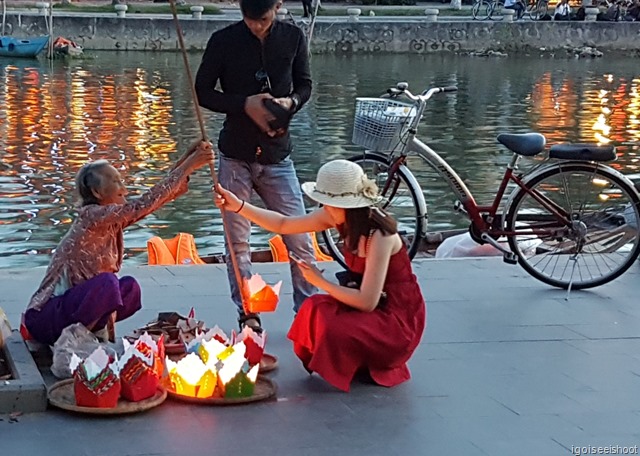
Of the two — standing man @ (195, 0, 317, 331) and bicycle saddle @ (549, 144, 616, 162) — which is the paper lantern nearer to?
standing man @ (195, 0, 317, 331)

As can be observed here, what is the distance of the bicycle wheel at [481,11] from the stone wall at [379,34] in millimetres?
1984

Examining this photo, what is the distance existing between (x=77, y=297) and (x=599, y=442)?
2317 millimetres

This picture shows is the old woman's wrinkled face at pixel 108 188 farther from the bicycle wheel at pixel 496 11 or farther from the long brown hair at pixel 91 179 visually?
the bicycle wheel at pixel 496 11

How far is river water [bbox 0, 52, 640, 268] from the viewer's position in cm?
1140

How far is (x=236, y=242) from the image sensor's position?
5773 millimetres

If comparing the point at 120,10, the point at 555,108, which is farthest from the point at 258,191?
the point at 120,10

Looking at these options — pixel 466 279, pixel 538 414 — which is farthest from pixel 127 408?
pixel 466 279

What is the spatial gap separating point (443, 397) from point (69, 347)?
165 centimetres

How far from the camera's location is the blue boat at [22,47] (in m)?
28.8

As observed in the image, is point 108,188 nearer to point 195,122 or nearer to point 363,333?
point 363,333

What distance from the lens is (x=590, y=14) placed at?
38781mm

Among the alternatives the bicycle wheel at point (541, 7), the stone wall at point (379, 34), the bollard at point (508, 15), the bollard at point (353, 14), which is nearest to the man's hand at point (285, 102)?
the stone wall at point (379, 34)

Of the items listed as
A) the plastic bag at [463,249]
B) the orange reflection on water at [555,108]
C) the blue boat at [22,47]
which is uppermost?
the plastic bag at [463,249]

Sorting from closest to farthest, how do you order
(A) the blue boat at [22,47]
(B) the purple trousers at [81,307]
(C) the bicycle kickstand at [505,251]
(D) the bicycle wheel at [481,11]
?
(B) the purple trousers at [81,307]
(C) the bicycle kickstand at [505,251]
(A) the blue boat at [22,47]
(D) the bicycle wheel at [481,11]
